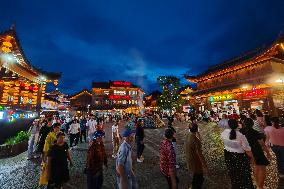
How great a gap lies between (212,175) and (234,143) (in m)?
2.44

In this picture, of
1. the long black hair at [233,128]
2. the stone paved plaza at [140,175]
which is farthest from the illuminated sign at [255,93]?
the long black hair at [233,128]

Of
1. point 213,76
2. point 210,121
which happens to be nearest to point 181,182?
point 210,121

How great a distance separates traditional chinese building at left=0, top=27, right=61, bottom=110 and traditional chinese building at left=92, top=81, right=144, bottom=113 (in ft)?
120

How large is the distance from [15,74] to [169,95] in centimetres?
3589

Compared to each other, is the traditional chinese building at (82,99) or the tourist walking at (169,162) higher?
the traditional chinese building at (82,99)

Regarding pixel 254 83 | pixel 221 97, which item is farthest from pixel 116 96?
pixel 254 83

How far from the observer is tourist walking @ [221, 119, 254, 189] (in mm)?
4699

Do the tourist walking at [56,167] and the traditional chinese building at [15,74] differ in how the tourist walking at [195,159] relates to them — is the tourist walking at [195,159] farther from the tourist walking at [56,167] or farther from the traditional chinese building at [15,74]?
the traditional chinese building at [15,74]

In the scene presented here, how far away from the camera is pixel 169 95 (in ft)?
164

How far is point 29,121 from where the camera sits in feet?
58.9

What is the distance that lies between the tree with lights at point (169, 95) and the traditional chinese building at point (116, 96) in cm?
2197

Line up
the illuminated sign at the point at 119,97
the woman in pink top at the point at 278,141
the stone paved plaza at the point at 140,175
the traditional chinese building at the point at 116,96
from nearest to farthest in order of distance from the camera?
the stone paved plaza at the point at 140,175 → the woman in pink top at the point at 278,141 → the traditional chinese building at the point at 116,96 → the illuminated sign at the point at 119,97

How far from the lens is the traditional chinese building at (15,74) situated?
16.2 metres

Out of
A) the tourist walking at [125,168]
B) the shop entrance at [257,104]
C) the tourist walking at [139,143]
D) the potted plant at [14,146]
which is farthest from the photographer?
the shop entrance at [257,104]
